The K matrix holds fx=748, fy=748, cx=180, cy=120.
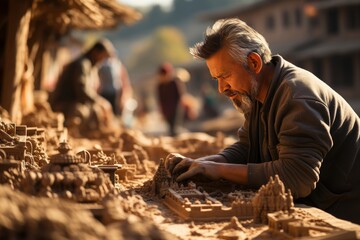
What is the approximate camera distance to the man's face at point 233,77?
5.50 meters

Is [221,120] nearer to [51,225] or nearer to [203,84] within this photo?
[203,84]

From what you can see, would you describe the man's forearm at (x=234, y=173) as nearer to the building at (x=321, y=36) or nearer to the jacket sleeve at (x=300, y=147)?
the jacket sleeve at (x=300, y=147)

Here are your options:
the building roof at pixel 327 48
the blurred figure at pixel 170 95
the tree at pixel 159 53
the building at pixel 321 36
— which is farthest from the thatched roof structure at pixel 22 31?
the tree at pixel 159 53

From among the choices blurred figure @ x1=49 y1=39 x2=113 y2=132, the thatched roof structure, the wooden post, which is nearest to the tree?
blurred figure @ x1=49 y1=39 x2=113 y2=132

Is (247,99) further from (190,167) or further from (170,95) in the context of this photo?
(170,95)

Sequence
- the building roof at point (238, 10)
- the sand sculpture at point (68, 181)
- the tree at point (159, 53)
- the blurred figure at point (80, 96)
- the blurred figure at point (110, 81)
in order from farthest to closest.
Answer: the tree at point (159, 53) < the building roof at point (238, 10) < the blurred figure at point (110, 81) < the blurred figure at point (80, 96) < the sand sculpture at point (68, 181)

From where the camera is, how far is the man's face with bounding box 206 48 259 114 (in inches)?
217

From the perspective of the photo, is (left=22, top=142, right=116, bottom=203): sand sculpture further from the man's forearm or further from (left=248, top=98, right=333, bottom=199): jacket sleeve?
(left=248, top=98, right=333, bottom=199): jacket sleeve

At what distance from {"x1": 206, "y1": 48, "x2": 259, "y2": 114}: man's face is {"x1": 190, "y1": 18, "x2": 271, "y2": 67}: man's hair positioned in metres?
0.04

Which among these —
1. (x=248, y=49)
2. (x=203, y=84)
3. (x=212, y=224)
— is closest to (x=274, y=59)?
(x=248, y=49)

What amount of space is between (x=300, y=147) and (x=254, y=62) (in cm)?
80

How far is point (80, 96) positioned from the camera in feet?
44.5

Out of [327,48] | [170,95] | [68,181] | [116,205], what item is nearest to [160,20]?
[327,48]

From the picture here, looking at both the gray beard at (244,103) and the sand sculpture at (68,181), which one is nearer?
the sand sculpture at (68,181)
